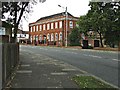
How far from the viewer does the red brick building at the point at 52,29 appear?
90.2 metres

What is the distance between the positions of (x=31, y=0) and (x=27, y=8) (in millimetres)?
2021

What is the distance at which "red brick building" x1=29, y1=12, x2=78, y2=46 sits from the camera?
90.2 m

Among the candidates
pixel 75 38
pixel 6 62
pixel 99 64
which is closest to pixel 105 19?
pixel 75 38

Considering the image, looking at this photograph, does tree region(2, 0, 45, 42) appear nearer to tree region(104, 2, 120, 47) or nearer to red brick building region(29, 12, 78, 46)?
tree region(104, 2, 120, 47)

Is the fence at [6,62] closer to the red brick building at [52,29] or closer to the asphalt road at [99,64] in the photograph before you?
the asphalt road at [99,64]

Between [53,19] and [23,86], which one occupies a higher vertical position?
[53,19]

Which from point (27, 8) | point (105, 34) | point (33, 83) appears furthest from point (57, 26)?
point (33, 83)

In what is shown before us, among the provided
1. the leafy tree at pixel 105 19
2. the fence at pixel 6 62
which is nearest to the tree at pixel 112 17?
the leafy tree at pixel 105 19

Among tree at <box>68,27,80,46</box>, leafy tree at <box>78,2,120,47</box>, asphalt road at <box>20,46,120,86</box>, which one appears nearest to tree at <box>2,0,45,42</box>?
asphalt road at <box>20,46,120,86</box>

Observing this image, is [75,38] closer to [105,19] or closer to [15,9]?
[105,19]

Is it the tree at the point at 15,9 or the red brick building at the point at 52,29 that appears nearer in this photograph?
the tree at the point at 15,9

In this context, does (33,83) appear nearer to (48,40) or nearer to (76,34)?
(76,34)

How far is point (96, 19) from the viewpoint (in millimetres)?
52812

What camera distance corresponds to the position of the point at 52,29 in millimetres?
97438
